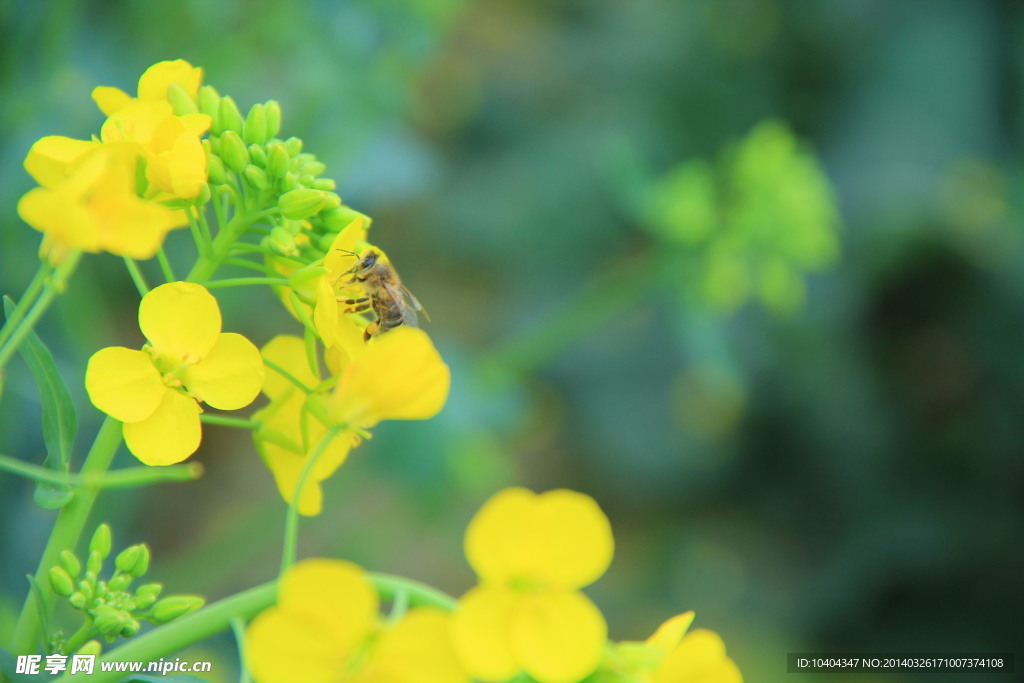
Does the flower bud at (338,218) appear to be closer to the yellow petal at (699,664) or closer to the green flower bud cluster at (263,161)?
the green flower bud cluster at (263,161)

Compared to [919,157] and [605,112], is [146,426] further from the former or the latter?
[919,157]

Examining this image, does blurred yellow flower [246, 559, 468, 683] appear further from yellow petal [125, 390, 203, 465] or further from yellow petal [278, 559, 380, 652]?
yellow petal [125, 390, 203, 465]

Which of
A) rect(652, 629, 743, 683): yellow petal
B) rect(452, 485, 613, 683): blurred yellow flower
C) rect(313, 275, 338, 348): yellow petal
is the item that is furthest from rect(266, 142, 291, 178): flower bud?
rect(652, 629, 743, 683): yellow petal

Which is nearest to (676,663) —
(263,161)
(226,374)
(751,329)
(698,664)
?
(698,664)

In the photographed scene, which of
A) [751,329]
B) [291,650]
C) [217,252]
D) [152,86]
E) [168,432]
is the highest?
[751,329]

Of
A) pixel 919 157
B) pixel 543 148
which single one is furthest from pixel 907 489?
pixel 543 148

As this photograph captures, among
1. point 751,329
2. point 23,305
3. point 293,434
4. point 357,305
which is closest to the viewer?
point 23,305

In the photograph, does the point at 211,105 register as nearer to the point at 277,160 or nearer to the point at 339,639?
the point at 277,160
